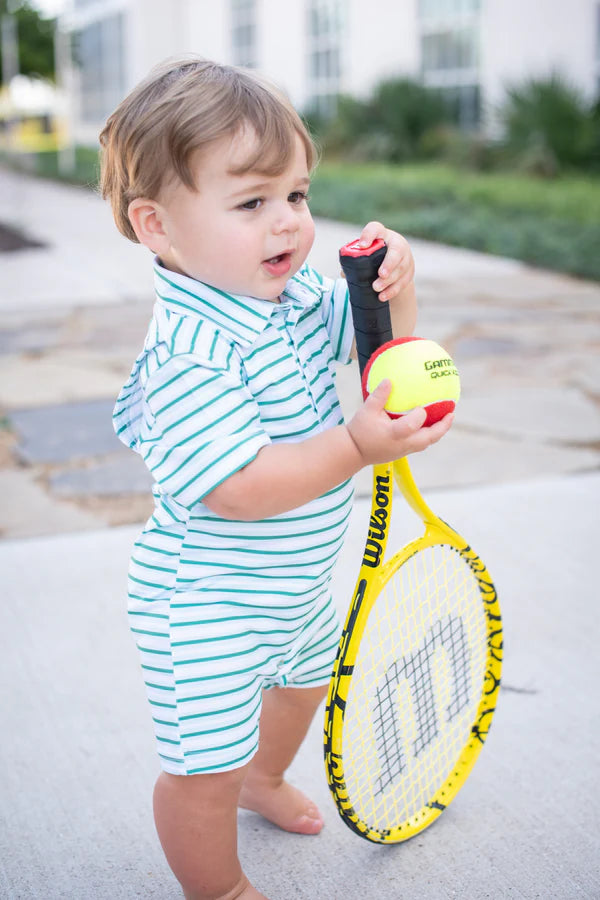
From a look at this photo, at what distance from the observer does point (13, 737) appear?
84.5 inches

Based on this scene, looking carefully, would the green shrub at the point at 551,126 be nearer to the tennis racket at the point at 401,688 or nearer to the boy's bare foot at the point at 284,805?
the tennis racket at the point at 401,688

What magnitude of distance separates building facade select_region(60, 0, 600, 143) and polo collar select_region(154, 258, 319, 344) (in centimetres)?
1056

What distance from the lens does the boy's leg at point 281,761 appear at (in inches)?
71.0

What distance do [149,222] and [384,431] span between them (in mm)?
463

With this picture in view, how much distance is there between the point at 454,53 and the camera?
12.9 metres

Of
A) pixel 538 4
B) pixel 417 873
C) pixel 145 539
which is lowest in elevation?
pixel 417 873

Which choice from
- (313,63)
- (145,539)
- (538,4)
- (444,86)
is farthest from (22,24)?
(145,539)

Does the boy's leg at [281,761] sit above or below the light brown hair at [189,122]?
below

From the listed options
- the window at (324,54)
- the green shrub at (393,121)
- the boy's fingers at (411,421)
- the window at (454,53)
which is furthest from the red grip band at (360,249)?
the window at (324,54)

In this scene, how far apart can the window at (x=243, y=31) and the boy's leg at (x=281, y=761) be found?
17.1 metres

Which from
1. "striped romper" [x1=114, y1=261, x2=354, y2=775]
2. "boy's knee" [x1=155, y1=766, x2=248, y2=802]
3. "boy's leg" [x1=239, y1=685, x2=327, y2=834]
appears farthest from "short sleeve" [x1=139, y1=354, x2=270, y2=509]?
"boy's leg" [x1=239, y1=685, x2=327, y2=834]

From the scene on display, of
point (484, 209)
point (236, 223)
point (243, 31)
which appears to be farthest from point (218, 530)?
point (243, 31)

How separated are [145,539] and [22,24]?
33484 millimetres

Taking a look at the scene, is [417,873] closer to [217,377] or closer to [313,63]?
[217,377]
